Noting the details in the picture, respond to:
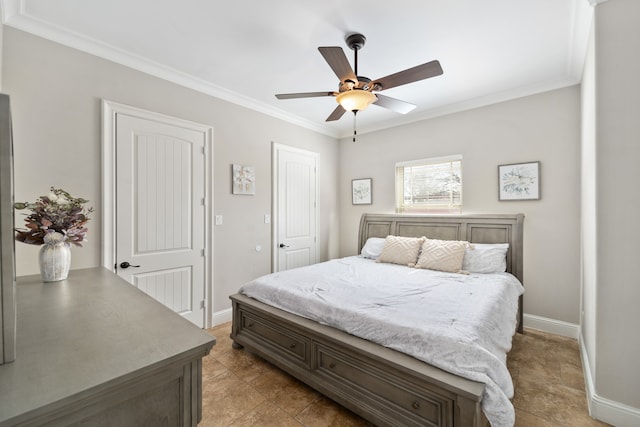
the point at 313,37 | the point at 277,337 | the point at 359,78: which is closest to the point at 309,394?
the point at 277,337

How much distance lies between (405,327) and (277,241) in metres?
2.53

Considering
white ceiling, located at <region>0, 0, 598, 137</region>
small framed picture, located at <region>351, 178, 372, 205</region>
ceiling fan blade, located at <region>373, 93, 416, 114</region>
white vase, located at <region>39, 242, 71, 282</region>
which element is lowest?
white vase, located at <region>39, 242, 71, 282</region>

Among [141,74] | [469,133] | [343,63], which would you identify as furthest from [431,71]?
[141,74]

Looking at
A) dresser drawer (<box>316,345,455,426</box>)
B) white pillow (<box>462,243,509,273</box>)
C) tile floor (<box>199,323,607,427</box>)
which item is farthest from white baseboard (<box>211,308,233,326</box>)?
white pillow (<box>462,243,509,273</box>)

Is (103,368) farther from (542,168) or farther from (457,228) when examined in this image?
(542,168)

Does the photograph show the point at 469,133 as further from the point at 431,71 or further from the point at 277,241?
the point at 277,241

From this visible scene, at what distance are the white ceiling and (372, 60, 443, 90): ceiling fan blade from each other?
1.47 ft

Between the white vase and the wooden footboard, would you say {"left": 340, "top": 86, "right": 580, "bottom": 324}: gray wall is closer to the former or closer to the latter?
the wooden footboard

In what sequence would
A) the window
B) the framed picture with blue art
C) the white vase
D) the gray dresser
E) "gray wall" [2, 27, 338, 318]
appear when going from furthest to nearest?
the window
the framed picture with blue art
"gray wall" [2, 27, 338, 318]
the white vase
the gray dresser

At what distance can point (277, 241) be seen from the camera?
13.0ft

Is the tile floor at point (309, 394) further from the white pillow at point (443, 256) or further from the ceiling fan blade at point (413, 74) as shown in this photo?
the ceiling fan blade at point (413, 74)

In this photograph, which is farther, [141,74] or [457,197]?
[457,197]

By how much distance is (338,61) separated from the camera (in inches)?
73.1

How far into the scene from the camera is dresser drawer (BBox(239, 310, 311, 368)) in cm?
→ 212
